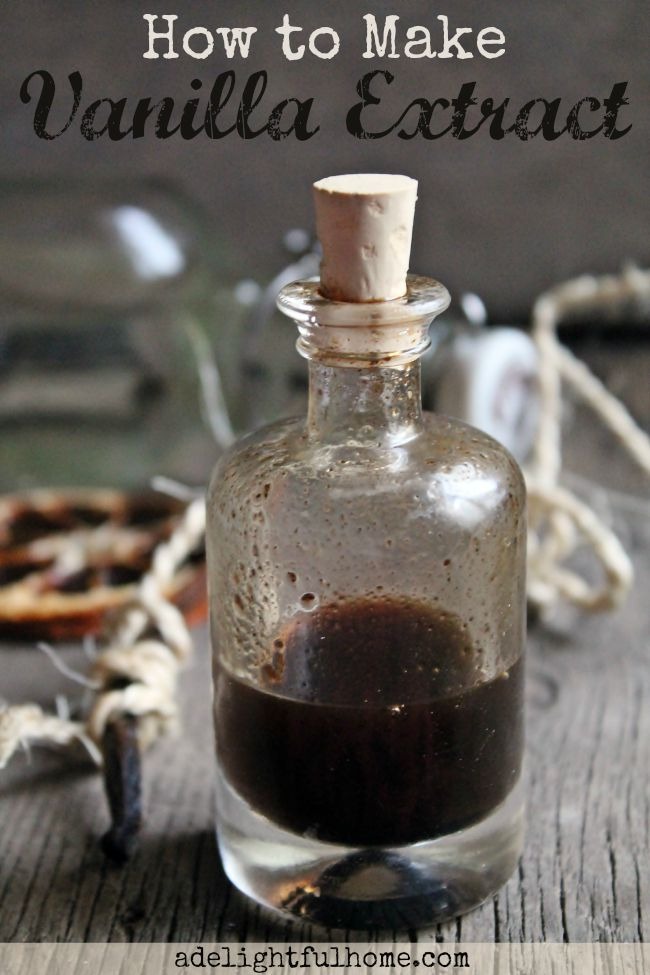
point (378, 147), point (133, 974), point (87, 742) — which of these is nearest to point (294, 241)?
point (378, 147)

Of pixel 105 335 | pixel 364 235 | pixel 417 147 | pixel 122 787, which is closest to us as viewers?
pixel 364 235

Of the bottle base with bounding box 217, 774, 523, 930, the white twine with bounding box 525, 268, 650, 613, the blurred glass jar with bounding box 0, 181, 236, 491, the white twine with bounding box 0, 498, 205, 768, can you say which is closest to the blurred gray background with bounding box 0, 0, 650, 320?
the blurred glass jar with bounding box 0, 181, 236, 491

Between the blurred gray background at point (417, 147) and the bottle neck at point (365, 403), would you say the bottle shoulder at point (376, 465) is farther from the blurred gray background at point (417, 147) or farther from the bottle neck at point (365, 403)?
the blurred gray background at point (417, 147)

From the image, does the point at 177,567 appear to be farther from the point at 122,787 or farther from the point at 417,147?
the point at 417,147

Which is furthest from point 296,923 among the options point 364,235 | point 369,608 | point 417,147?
point 417,147

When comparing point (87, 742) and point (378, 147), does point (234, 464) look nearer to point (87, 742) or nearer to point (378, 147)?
point (87, 742)

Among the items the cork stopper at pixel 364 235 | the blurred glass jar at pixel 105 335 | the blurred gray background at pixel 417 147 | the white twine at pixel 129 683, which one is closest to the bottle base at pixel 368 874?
the white twine at pixel 129 683
